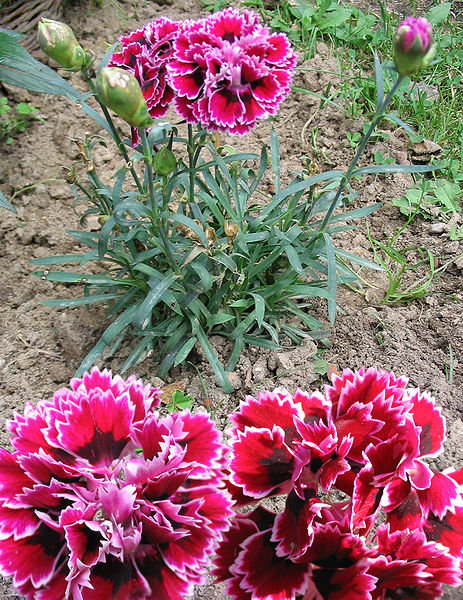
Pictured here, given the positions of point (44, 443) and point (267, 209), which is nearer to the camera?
point (44, 443)

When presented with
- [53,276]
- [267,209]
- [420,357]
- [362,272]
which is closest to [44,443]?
[53,276]

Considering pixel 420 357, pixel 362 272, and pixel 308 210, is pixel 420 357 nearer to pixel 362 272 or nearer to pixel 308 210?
pixel 362 272

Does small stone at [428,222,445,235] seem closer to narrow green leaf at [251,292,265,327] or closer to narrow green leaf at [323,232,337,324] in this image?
narrow green leaf at [323,232,337,324]

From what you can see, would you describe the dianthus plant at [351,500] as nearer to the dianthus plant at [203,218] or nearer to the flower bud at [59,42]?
the dianthus plant at [203,218]

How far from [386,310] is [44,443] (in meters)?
1.40

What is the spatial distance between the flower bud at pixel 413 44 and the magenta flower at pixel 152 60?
570 millimetres

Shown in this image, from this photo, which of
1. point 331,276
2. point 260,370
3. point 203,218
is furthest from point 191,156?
point 260,370

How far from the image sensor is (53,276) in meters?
1.86

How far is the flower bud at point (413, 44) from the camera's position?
1152mm

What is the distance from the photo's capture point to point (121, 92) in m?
1.12

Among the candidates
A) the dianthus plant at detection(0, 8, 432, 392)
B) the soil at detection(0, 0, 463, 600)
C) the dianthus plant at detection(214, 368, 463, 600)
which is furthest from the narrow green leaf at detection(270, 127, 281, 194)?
the dianthus plant at detection(214, 368, 463, 600)

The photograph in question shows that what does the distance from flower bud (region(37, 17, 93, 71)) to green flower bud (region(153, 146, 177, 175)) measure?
28cm

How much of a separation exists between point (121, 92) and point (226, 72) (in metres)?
0.37

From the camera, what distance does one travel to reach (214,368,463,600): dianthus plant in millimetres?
874
